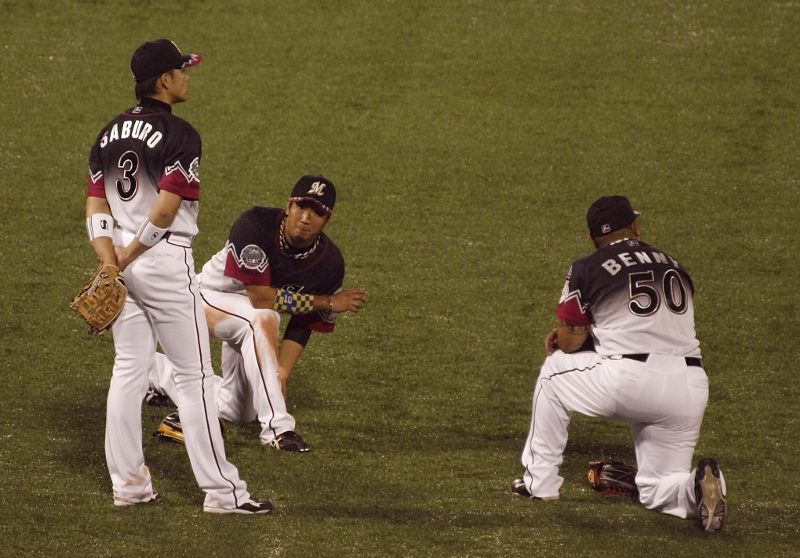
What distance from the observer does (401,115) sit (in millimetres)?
8398

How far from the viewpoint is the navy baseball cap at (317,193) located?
4617 mm

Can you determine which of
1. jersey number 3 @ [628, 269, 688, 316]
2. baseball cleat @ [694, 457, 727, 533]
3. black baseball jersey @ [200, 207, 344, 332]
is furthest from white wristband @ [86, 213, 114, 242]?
baseball cleat @ [694, 457, 727, 533]

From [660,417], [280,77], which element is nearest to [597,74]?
[280,77]

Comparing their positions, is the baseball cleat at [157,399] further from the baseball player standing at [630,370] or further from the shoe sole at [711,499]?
the shoe sole at [711,499]

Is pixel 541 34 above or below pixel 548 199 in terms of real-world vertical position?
above

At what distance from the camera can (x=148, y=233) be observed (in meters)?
3.49

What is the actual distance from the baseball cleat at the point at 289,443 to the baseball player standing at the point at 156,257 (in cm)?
76

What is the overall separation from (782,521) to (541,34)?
6214mm

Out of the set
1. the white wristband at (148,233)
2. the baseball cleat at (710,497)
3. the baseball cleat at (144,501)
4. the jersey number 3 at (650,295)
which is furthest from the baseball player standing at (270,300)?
the baseball cleat at (710,497)

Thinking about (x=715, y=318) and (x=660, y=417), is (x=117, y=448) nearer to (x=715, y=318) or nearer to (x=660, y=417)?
(x=660, y=417)

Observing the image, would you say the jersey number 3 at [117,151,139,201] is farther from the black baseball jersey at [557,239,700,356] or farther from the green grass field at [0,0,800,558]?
the black baseball jersey at [557,239,700,356]

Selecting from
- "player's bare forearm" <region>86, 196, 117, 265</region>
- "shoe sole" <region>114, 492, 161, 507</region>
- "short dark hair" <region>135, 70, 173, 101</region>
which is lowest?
"shoe sole" <region>114, 492, 161, 507</region>

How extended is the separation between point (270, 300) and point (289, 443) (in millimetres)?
666

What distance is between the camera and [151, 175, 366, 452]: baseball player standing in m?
4.57
